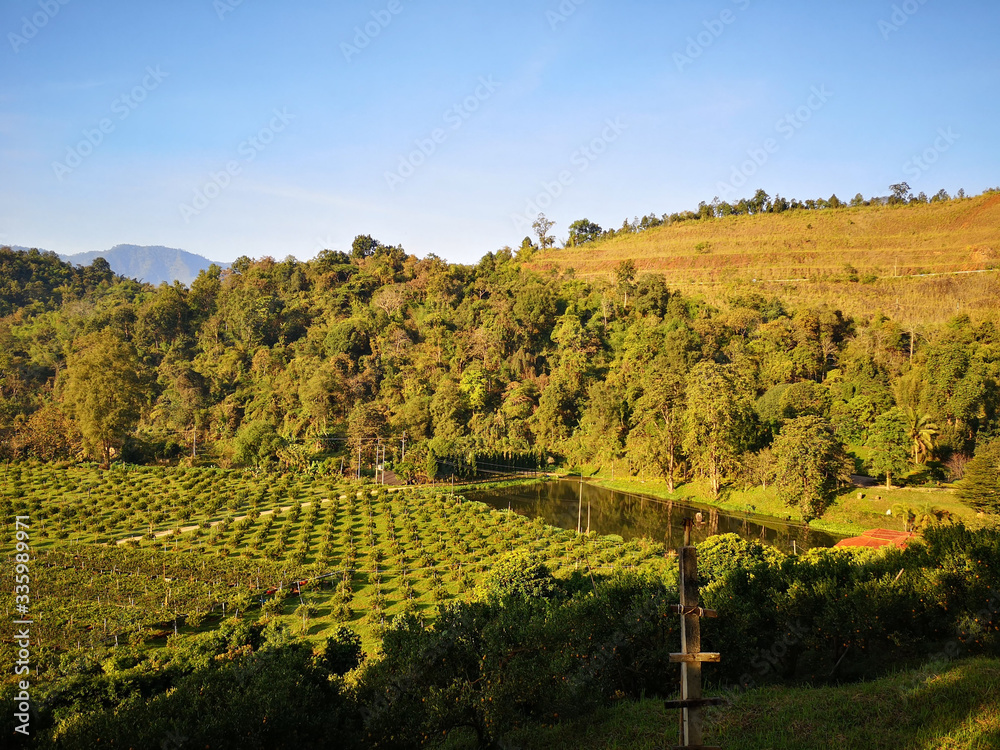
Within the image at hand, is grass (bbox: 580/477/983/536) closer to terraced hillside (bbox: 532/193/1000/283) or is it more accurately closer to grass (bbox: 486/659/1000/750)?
grass (bbox: 486/659/1000/750)

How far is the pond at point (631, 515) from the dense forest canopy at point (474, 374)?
2.41m

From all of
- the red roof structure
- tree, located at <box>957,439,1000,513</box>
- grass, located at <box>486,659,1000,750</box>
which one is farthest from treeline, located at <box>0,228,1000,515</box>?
grass, located at <box>486,659,1000,750</box>

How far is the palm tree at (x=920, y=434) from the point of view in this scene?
30078 mm

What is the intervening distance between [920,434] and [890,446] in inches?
120

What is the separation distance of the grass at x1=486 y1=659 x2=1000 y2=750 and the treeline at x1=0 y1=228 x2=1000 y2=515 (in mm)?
22130

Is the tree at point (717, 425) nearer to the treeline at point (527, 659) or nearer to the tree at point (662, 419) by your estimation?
the tree at point (662, 419)

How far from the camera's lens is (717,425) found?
110ft

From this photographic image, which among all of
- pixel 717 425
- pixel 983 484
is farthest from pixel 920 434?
pixel 717 425

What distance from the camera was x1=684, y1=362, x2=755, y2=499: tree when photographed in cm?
3359

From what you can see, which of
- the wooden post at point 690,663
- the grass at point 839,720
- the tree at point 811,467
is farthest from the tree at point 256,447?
the wooden post at point 690,663


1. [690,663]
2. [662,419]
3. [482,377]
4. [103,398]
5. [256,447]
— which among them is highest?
[482,377]

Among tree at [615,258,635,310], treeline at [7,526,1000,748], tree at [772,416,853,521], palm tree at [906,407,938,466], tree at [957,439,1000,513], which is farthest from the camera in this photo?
tree at [615,258,635,310]

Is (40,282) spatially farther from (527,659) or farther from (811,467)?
(527,659)

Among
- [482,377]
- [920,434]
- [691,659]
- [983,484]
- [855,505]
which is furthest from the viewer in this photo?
[482,377]
